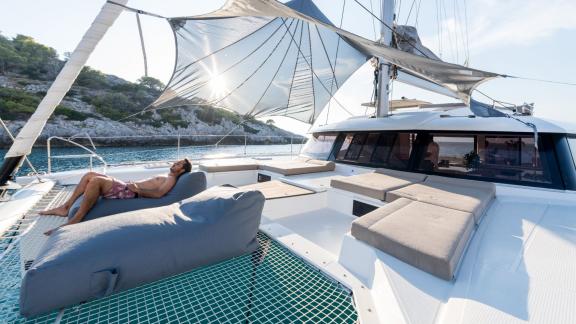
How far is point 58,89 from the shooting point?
2.15m

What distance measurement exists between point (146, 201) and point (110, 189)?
1.12 feet

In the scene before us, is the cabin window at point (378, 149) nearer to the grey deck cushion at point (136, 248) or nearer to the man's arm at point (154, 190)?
the grey deck cushion at point (136, 248)

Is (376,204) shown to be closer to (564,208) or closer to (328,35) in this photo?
(564,208)

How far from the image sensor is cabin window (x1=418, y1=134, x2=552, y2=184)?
2756 millimetres

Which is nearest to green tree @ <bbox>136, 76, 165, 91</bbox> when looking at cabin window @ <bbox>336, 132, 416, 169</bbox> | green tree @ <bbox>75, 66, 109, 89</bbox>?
green tree @ <bbox>75, 66, 109, 89</bbox>

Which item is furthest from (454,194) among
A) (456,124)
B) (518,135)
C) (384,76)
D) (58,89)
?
(58,89)

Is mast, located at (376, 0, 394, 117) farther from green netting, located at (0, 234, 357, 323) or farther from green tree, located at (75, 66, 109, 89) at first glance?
green tree, located at (75, 66, 109, 89)

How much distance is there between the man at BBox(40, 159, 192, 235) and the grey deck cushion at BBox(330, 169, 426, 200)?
1.85 metres

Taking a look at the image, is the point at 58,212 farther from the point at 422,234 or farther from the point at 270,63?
the point at 270,63

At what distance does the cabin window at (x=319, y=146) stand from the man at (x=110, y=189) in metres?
2.84

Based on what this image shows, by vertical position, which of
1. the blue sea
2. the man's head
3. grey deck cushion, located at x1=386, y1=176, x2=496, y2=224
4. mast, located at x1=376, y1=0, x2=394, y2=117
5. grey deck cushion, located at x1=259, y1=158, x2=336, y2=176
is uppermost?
mast, located at x1=376, y1=0, x2=394, y2=117

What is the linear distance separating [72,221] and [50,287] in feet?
3.59

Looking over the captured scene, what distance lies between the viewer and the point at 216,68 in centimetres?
517

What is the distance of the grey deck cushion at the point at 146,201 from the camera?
2115 millimetres
